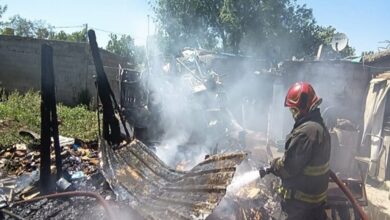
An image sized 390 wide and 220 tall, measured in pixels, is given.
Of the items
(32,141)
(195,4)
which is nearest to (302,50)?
(195,4)

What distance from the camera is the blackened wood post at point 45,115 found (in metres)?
4.78

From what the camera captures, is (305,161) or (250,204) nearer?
(305,161)

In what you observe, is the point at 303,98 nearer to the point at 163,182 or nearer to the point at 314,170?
the point at 314,170

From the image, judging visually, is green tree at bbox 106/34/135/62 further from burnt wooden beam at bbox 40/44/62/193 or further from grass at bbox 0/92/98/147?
burnt wooden beam at bbox 40/44/62/193

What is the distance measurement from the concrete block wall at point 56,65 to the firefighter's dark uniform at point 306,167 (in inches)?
547

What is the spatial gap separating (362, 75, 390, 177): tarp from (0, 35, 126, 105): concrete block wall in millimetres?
11992

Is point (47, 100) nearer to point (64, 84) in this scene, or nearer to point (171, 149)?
point (171, 149)

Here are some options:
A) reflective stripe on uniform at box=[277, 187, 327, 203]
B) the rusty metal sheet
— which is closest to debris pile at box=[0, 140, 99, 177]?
the rusty metal sheet

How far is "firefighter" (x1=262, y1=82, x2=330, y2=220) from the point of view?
324 cm

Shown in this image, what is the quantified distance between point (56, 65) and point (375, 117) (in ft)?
45.7

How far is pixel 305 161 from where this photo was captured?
10.6ft

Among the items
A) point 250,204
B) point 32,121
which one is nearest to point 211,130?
point 250,204

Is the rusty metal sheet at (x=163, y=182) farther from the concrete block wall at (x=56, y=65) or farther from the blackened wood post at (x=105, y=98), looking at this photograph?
the concrete block wall at (x=56, y=65)

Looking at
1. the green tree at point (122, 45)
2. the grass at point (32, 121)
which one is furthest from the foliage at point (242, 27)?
the grass at point (32, 121)
